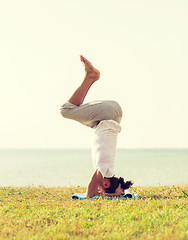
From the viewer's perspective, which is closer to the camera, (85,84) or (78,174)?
(85,84)

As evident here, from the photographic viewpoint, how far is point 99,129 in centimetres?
591

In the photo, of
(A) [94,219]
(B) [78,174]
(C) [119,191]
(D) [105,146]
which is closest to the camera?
(A) [94,219]

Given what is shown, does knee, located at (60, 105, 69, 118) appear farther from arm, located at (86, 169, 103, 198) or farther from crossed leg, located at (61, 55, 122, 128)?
arm, located at (86, 169, 103, 198)

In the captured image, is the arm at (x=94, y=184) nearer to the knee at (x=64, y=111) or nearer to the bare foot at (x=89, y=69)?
→ the knee at (x=64, y=111)

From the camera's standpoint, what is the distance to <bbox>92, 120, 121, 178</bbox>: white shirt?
5816 millimetres

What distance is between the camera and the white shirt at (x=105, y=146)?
19.1 ft

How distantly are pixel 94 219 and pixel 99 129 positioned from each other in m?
1.92

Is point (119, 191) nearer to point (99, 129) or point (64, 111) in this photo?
point (99, 129)

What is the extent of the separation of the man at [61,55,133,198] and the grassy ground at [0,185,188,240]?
0.41 metres

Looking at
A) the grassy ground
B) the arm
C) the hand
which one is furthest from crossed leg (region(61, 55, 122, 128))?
the grassy ground

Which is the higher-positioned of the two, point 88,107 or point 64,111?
point 88,107

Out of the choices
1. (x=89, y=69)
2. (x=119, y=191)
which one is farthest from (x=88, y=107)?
(x=119, y=191)

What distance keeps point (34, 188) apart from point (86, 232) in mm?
3882

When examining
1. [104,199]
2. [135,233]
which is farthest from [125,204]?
[135,233]
